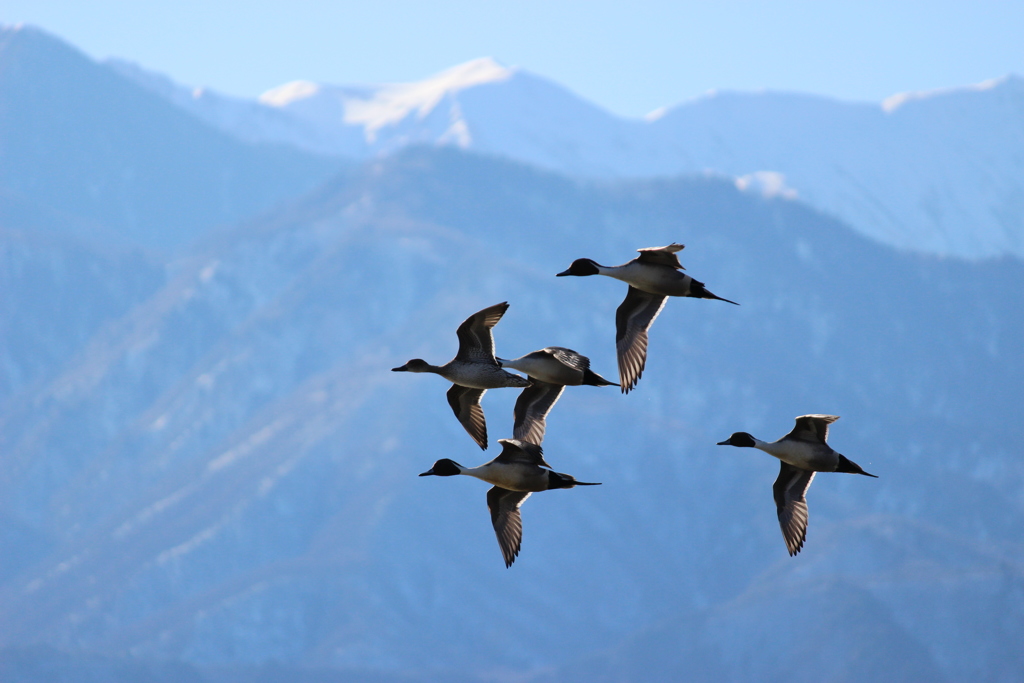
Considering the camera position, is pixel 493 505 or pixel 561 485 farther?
pixel 493 505

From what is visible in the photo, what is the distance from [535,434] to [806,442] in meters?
7.26

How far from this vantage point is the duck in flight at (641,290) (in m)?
37.5

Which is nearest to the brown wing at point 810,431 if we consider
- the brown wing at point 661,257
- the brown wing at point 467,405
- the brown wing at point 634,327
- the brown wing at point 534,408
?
the brown wing at point 634,327

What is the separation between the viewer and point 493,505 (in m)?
37.3

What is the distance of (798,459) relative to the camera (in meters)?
36.2

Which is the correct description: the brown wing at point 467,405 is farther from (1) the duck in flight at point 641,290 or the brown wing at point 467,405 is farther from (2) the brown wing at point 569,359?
(1) the duck in flight at point 641,290

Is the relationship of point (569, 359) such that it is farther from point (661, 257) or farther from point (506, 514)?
point (506, 514)

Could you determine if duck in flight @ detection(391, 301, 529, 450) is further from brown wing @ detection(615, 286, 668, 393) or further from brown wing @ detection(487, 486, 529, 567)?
brown wing @ detection(615, 286, 668, 393)

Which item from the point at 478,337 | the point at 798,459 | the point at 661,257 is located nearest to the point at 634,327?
the point at 661,257

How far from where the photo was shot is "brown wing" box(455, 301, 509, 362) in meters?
35.7

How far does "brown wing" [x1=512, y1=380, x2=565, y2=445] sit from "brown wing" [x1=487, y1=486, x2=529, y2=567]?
2601 millimetres

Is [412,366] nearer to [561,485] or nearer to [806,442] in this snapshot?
[561,485]

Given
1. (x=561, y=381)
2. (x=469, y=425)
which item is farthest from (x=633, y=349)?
(x=469, y=425)

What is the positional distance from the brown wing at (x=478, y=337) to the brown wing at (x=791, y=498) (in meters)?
7.70
